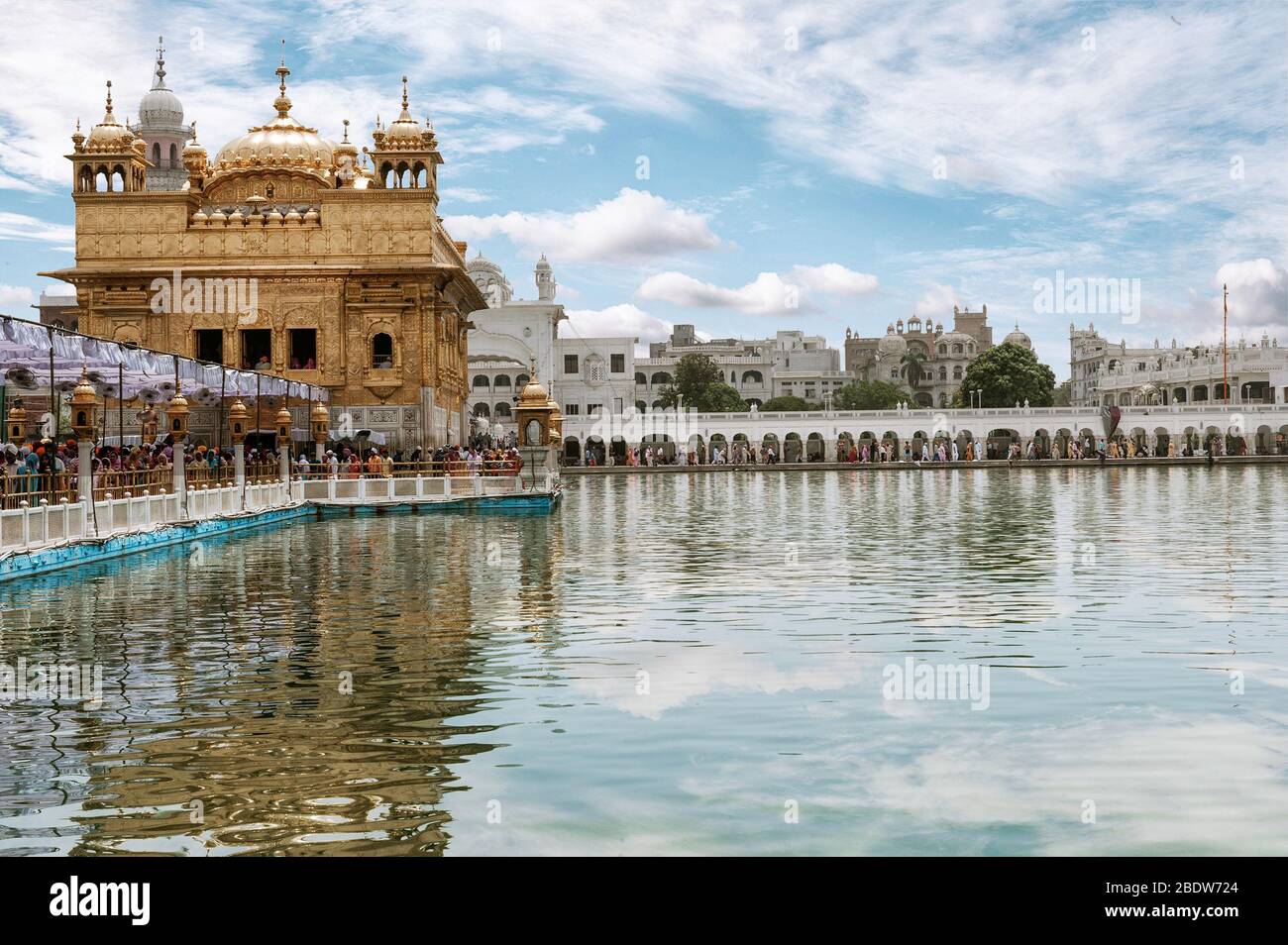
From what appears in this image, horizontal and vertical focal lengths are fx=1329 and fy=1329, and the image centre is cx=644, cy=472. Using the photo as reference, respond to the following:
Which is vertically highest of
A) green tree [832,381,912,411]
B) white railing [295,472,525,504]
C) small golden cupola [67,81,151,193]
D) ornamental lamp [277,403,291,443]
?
small golden cupola [67,81,151,193]

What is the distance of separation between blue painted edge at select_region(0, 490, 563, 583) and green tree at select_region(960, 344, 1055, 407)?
60.7m

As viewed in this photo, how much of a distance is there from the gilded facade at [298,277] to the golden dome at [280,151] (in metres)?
3.50

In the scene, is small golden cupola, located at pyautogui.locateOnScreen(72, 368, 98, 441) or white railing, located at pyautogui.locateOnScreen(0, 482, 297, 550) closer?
white railing, located at pyautogui.locateOnScreen(0, 482, 297, 550)

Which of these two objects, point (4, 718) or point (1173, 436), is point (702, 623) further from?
point (1173, 436)

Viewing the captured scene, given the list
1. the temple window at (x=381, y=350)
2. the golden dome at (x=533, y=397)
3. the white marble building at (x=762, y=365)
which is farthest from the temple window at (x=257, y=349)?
the white marble building at (x=762, y=365)

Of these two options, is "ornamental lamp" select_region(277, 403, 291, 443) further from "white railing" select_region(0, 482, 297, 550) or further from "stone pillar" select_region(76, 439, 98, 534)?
"stone pillar" select_region(76, 439, 98, 534)

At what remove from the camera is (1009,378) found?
89188 mm

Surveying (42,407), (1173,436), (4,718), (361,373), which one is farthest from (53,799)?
(1173,436)

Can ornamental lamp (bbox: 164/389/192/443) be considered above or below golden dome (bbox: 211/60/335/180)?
below

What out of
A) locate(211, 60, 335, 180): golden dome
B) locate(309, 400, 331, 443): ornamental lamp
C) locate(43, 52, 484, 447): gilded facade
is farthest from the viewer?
locate(211, 60, 335, 180): golden dome

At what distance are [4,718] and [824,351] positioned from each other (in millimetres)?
122631

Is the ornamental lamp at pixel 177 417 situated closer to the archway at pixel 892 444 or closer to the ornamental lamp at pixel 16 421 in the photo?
the ornamental lamp at pixel 16 421

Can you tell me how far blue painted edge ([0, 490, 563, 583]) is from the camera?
660 inches

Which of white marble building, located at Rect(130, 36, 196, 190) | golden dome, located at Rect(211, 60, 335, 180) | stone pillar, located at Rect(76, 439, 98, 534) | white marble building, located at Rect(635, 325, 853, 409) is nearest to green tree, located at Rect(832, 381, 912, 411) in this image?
white marble building, located at Rect(635, 325, 853, 409)
